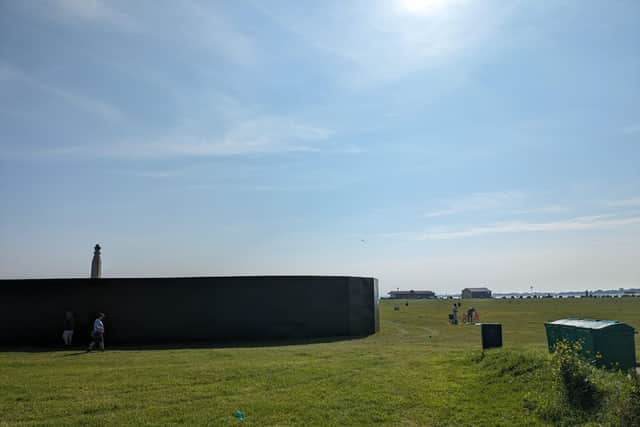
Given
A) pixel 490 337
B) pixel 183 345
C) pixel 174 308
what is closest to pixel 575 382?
pixel 490 337

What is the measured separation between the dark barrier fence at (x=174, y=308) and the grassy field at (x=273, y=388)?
4845 mm

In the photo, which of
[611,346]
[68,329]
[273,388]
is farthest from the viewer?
[68,329]

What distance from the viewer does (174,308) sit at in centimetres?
2327

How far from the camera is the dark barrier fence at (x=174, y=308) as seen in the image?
2209 cm

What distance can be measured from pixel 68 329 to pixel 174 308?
4.57 metres

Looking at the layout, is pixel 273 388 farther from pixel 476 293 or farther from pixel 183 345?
pixel 476 293

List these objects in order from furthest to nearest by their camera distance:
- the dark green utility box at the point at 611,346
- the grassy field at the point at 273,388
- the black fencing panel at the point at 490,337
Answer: the black fencing panel at the point at 490,337, the dark green utility box at the point at 611,346, the grassy field at the point at 273,388

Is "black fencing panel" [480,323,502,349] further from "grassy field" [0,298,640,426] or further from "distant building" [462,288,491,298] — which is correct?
"distant building" [462,288,491,298]

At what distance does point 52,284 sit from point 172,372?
12.1 m

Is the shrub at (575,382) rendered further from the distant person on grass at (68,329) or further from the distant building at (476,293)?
the distant building at (476,293)

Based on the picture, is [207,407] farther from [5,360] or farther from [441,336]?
[441,336]

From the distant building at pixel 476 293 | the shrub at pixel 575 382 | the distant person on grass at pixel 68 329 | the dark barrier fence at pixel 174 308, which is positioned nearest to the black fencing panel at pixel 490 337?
the shrub at pixel 575 382

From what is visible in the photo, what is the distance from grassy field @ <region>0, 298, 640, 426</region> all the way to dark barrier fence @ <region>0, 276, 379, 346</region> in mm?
4845

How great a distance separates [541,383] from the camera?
33.8ft
